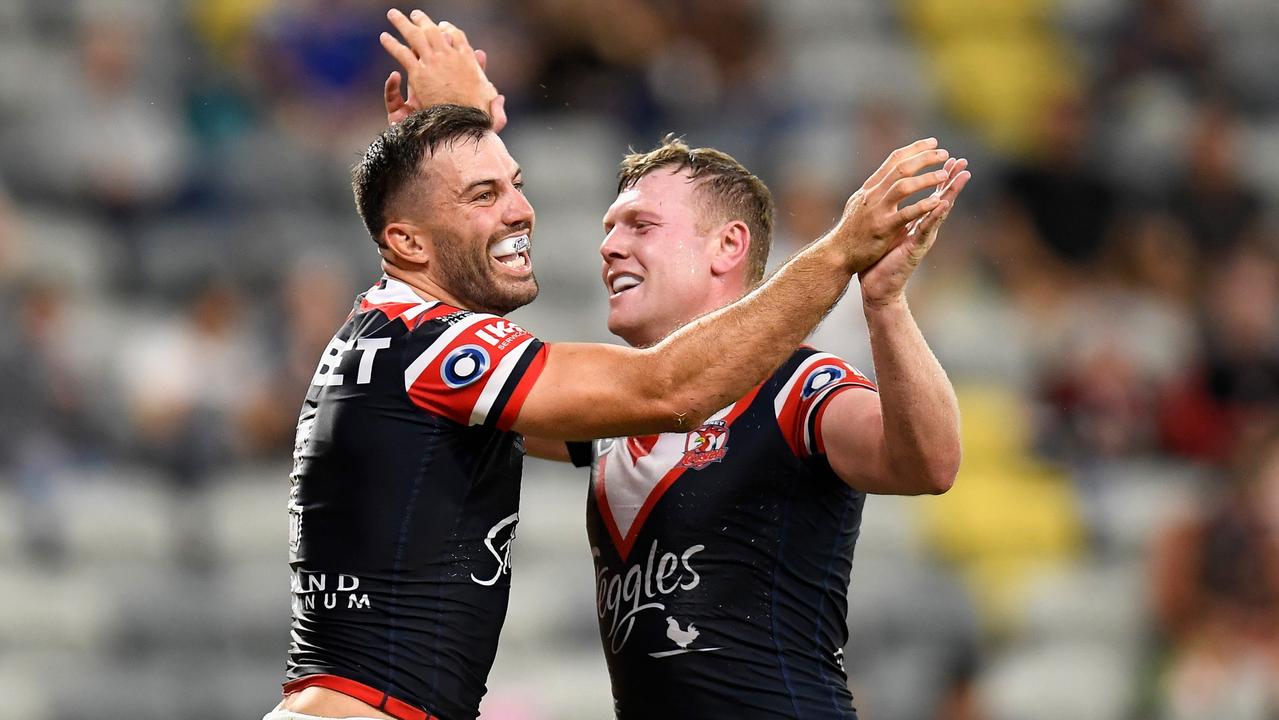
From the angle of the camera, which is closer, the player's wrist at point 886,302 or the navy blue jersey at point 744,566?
the player's wrist at point 886,302

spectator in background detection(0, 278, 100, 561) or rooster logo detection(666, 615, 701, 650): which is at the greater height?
spectator in background detection(0, 278, 100, 561)

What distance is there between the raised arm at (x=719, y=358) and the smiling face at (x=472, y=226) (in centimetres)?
48

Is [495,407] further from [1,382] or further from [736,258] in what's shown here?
[1,382]

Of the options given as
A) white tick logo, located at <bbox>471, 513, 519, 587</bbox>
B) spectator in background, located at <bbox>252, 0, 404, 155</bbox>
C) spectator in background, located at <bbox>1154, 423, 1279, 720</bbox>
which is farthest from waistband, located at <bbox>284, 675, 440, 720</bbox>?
spectator in background, located at <bbox>252, 0, 404, 155</bbox>

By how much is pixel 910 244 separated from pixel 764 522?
0.94 meters

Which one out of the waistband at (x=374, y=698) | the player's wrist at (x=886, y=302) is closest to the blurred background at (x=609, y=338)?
the waistband at (x=374, y=698)

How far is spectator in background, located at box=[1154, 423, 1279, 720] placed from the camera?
33.1ft

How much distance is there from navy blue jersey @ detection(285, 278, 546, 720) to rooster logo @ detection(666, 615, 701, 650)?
52 cm

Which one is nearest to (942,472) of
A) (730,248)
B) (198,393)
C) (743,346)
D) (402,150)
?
(743,346)

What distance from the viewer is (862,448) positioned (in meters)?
5.03

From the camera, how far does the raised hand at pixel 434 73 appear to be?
5973 mm

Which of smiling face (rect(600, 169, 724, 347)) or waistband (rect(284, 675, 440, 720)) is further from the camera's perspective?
smiling face (rect(600, 169, 724, 347))

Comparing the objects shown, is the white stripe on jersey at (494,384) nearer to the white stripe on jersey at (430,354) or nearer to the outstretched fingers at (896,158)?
the white stripe on jersey at (430,354)

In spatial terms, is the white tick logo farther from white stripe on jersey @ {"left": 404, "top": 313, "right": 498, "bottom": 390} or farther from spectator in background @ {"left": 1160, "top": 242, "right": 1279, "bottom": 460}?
spectator in background @ {"left": 1160, "top": 242, "right": 1279, "bottom": 460}
